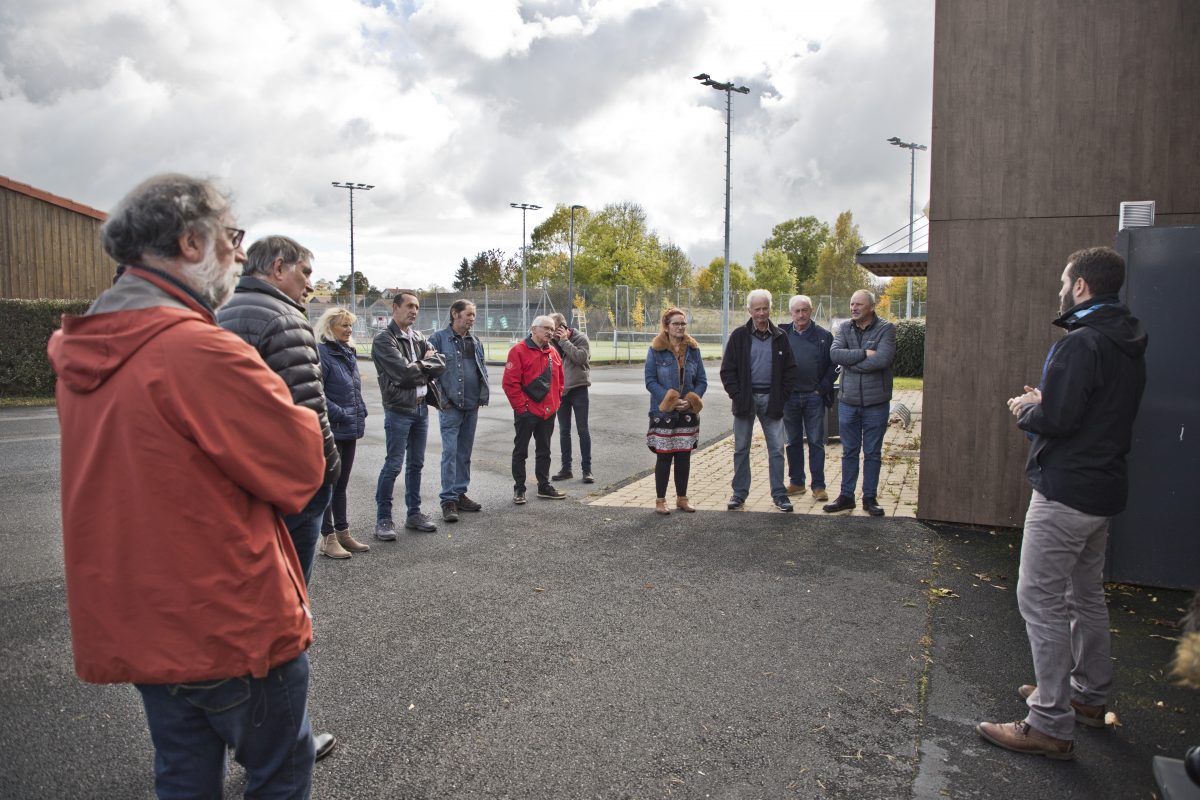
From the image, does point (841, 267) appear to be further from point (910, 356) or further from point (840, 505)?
point (840, 505)

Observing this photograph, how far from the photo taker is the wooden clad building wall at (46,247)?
64.9 feet

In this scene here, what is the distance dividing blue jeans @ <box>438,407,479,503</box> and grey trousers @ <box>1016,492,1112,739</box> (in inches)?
198

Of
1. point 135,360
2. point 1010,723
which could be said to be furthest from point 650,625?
point 135,360

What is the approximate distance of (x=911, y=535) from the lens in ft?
22.4

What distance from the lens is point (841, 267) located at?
7425 cm

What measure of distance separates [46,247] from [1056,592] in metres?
23.4

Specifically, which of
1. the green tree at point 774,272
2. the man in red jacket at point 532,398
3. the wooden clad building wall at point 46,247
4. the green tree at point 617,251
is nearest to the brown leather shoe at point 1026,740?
the man in red jacket at point 532,398

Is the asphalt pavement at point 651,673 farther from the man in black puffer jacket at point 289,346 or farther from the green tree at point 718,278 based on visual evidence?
the green tree at point 718,278

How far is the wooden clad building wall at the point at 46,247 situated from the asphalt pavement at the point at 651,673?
53.0 ft

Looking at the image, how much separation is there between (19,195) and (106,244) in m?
22.5

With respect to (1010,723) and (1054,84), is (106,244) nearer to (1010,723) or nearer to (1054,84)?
(1010,723)

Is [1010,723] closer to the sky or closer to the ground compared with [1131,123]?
closer to the ground

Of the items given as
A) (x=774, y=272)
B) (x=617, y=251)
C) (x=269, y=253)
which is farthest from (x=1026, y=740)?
(x=774, y=272)

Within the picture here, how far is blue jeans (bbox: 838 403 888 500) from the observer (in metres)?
7.68
